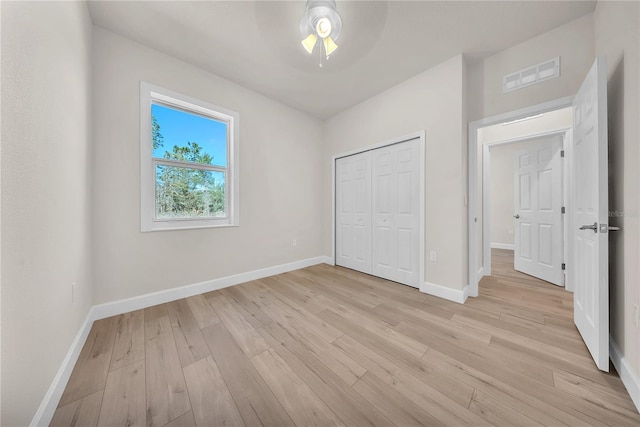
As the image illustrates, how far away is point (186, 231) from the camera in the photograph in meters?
2.49

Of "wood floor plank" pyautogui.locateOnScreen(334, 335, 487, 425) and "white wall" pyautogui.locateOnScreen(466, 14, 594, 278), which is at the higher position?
"white wall" pyautogui.locateOnScreen(466, 14, 594, 278)

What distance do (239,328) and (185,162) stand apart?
6.62ft

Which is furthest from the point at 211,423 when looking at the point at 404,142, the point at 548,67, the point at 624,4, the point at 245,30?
the point at 548,67

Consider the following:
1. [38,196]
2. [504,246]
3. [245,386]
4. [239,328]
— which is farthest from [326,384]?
[504,246]

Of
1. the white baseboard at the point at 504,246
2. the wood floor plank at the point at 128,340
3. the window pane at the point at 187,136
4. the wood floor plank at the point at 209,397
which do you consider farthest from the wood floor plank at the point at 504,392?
the white baseboard at the point at 504,246

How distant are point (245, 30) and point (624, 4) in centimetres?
279

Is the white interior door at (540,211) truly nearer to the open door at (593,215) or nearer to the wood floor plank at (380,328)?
the open door at (593,215)

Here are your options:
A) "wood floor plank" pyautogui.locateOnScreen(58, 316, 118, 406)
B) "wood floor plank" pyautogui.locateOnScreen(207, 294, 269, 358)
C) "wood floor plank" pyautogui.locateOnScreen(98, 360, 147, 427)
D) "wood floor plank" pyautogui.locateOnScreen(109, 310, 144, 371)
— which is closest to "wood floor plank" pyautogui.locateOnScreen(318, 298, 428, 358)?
"wood floor plank" pyautogui.locateOnScreen(207, 294, 269, 358)

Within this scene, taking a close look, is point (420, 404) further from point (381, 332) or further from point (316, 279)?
point (316, 279)

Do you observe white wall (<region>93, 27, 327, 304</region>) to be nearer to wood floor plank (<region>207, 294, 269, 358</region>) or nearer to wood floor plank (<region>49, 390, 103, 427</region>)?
wood floor plank (<region>207, 294, 269, 358</region>)

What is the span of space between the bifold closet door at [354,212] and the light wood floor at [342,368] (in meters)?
1.22

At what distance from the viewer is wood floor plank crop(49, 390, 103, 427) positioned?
102 centimetres

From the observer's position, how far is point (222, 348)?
158 cm

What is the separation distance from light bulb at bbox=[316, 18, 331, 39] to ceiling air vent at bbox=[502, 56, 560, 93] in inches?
81.0
